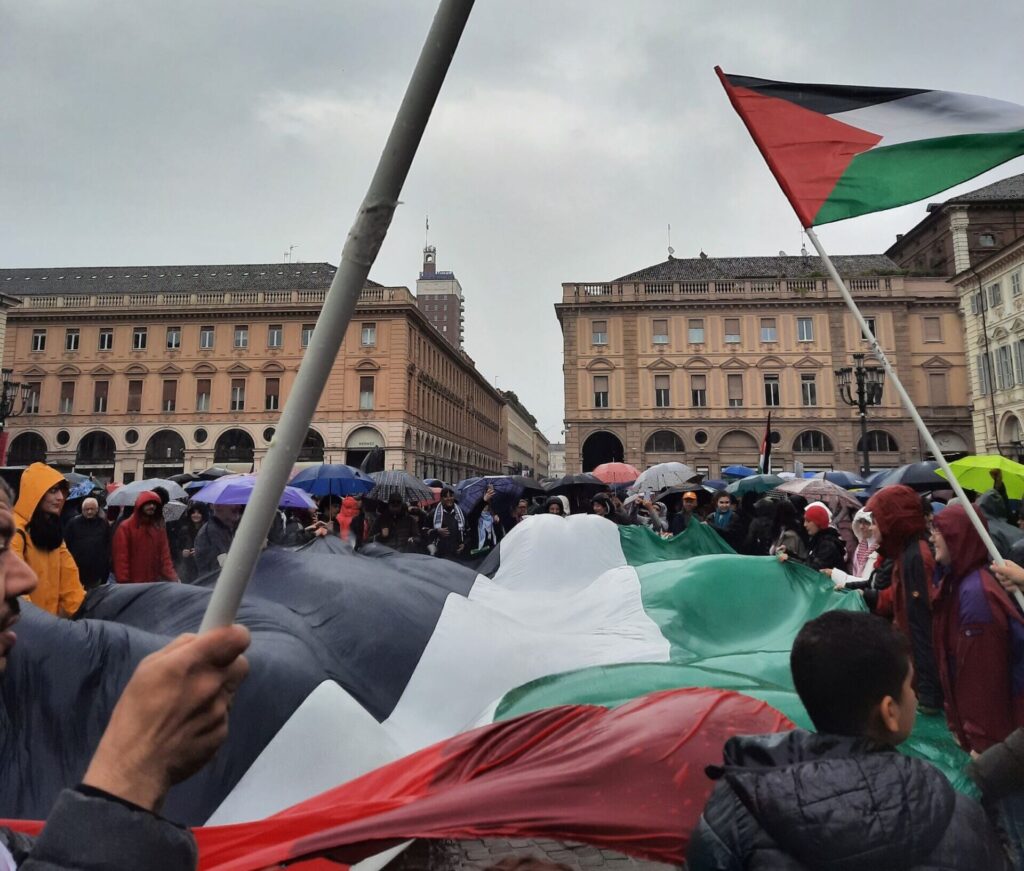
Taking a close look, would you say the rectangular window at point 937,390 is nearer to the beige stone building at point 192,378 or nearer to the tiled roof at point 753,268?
the tiled roof at point 753,268

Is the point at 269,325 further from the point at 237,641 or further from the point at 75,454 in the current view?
the point at 237,641

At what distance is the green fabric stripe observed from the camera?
11.6 ft

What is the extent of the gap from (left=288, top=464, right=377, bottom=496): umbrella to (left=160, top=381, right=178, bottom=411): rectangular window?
115 feet

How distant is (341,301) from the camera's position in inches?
39.0

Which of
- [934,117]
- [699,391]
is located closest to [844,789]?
[934,117]

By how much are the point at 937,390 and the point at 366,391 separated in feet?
116

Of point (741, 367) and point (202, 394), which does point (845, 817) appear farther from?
point (202, 394)

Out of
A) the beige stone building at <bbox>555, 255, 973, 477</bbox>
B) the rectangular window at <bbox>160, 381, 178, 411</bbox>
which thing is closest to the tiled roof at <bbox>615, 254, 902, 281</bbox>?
the beige stone building at <bbox>555, 255, 973, 477</bbox>

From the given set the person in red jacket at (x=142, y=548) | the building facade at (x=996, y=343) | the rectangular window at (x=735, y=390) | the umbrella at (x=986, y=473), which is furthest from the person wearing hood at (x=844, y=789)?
the rectangular window at (x=735, y=390)

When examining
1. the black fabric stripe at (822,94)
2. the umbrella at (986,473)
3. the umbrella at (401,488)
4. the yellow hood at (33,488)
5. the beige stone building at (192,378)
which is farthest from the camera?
the beige stone building at (192,378)

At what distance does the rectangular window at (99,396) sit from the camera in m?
44.4

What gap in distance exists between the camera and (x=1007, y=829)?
2260 millimetres

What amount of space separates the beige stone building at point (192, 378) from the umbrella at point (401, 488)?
93.1 ft

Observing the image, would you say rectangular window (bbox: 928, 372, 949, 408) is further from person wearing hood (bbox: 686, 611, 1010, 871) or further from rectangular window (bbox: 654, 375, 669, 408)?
person wearing hood (bbox: 686, 611, 1010, 871)
